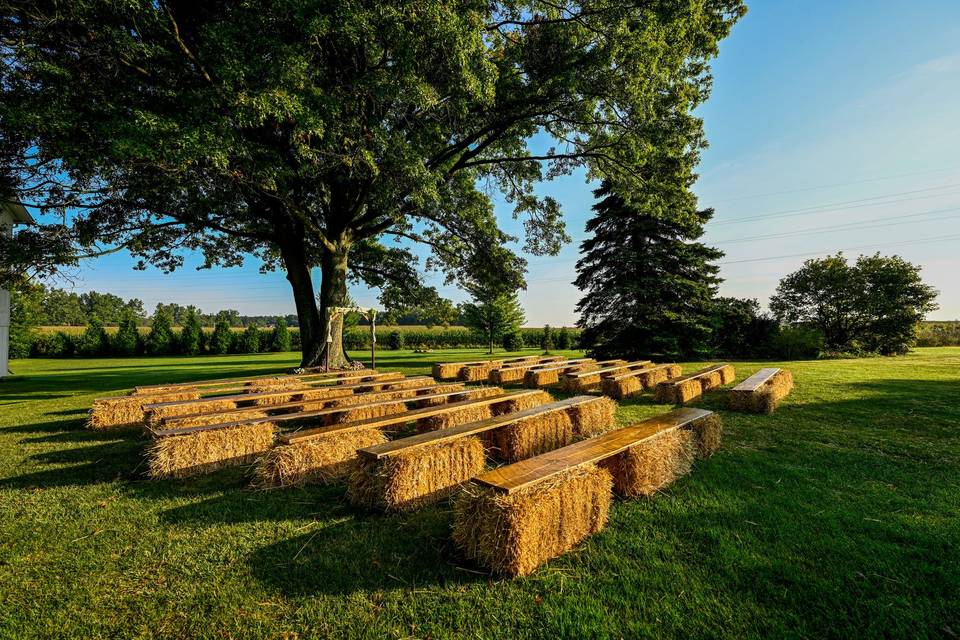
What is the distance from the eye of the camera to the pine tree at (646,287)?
59.1 ft

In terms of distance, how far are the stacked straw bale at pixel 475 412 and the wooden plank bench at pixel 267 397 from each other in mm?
2592

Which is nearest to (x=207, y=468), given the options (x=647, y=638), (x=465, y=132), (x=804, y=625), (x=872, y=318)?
(x=647, y=638)

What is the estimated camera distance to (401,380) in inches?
345

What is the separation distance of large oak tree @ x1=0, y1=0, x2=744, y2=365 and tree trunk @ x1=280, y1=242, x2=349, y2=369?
0.07 metres

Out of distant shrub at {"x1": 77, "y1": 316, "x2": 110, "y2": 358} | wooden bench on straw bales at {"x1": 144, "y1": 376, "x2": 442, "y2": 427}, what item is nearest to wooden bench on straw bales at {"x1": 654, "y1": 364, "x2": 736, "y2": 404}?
wooden bench on straw bales at {"x1": 144, "y1": 376, "x2": 442, "y2": 427}

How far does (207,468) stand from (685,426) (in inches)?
244

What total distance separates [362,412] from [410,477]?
2664mm

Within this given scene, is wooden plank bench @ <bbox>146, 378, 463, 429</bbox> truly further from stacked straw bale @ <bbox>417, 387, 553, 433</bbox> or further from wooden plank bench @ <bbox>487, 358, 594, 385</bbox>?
wooden plank bench @ <bbox>487, 358, 594, 385</bbox>

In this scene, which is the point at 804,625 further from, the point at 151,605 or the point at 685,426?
the point at 151,605

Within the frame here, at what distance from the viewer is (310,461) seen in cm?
421

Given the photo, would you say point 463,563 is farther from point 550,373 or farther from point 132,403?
point 550,373

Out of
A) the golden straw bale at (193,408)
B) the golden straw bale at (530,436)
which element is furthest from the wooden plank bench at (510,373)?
the golden straw bale at (193,408)

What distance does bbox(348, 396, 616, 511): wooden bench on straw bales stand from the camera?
346 cm

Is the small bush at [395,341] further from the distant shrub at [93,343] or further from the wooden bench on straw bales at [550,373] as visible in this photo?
the wooden bench on straw bales at [550,373]
